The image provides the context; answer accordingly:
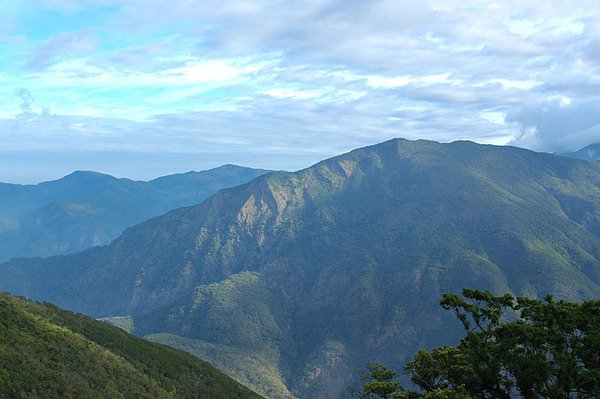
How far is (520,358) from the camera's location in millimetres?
42438

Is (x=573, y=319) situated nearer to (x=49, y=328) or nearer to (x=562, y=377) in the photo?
(x=562, y=377)

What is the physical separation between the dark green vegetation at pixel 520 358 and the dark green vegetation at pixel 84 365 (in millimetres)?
63967

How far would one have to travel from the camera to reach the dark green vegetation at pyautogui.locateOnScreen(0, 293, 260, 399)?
3462 inches

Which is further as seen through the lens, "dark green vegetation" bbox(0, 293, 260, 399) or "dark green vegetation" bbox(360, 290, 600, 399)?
"dark green vegetation" bbox(0, 293, 260, 399)

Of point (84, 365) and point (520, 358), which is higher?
point (520, 358)

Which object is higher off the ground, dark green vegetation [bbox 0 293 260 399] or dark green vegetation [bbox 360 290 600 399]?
dark green vegetation [bbox 360 290 600 399]

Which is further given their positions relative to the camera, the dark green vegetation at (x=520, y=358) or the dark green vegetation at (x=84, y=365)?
the dark green vegetation at (x=84, y=365)

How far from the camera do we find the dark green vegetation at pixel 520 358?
40875mm

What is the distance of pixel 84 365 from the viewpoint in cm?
10656

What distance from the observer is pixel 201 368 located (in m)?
166

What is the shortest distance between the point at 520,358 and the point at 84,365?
91052 millimetres

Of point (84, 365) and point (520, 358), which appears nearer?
point (520, 358)

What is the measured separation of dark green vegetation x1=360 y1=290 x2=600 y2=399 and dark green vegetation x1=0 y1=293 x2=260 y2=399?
64.0m

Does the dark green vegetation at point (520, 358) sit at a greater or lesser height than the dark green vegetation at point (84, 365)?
greater
